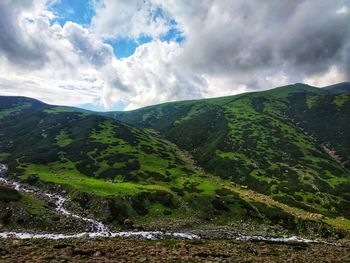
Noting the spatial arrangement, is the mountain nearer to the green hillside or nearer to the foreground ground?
the green hillside

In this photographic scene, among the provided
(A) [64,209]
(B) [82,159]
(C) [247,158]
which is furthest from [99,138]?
(A) [64,209]

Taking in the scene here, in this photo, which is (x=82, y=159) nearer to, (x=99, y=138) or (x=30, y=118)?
(x=99, y=138)

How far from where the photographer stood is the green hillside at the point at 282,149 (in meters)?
84.1

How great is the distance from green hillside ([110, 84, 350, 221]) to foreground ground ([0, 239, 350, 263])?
30.0 m

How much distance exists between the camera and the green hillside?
84125 mm

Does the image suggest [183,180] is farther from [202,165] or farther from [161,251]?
[161,251]

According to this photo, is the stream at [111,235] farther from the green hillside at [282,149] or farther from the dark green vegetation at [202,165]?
the green hillside at [282,149]

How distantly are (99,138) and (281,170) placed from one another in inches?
3100

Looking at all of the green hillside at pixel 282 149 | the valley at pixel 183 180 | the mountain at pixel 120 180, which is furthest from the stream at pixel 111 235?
the green hillside at pixel 282 149

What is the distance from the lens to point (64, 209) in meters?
61.4

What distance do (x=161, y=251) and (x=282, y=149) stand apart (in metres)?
98.1

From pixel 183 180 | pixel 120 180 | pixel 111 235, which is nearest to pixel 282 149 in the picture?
pixel 183 180

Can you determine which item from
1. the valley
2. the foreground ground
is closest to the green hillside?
the valley

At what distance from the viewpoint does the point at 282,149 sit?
125 meters
